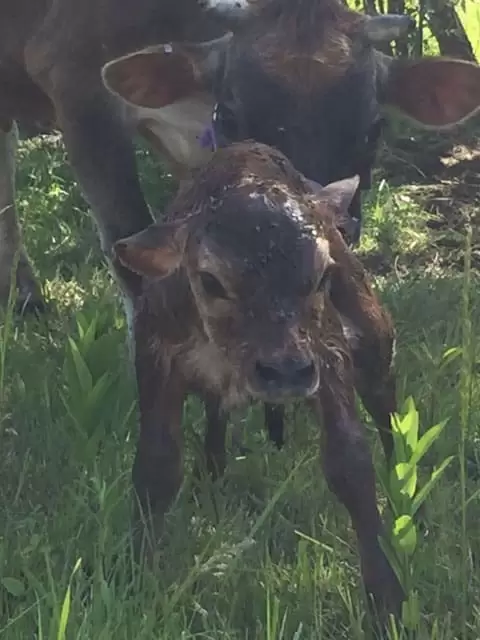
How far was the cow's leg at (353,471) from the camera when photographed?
2.87 m

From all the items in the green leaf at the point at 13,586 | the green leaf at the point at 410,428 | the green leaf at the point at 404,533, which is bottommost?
the green leaf at the point at 13,586

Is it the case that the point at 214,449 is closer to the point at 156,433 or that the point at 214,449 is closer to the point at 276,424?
the point at 276,424

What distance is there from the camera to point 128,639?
2736 millimetres

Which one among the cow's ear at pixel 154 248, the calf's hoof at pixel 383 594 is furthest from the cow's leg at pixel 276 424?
the calf's hoof at pixel 383 594

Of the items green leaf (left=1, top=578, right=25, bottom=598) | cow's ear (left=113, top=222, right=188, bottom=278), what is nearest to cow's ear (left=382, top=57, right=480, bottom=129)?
cow's ear (left=113, top=222, right=188, bottom=278)

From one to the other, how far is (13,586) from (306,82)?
5.14ft

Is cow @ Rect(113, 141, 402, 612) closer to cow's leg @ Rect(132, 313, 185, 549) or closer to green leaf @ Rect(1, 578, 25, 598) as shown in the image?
cow's leg @ Rect(132, 313, 185, 549)

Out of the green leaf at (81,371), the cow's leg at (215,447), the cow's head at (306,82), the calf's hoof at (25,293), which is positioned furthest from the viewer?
the calf's hoof at (25,293)

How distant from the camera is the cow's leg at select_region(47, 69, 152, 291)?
4602 millimetres

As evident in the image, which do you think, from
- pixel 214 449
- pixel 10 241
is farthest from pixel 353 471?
pixel 10 241

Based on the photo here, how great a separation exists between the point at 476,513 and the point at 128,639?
1063 millimetres

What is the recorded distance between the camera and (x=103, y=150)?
15.1ft

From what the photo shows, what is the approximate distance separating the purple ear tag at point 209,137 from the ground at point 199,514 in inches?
22.9

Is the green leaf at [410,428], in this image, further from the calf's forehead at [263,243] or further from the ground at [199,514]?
the calf's forehead at [263,243]
